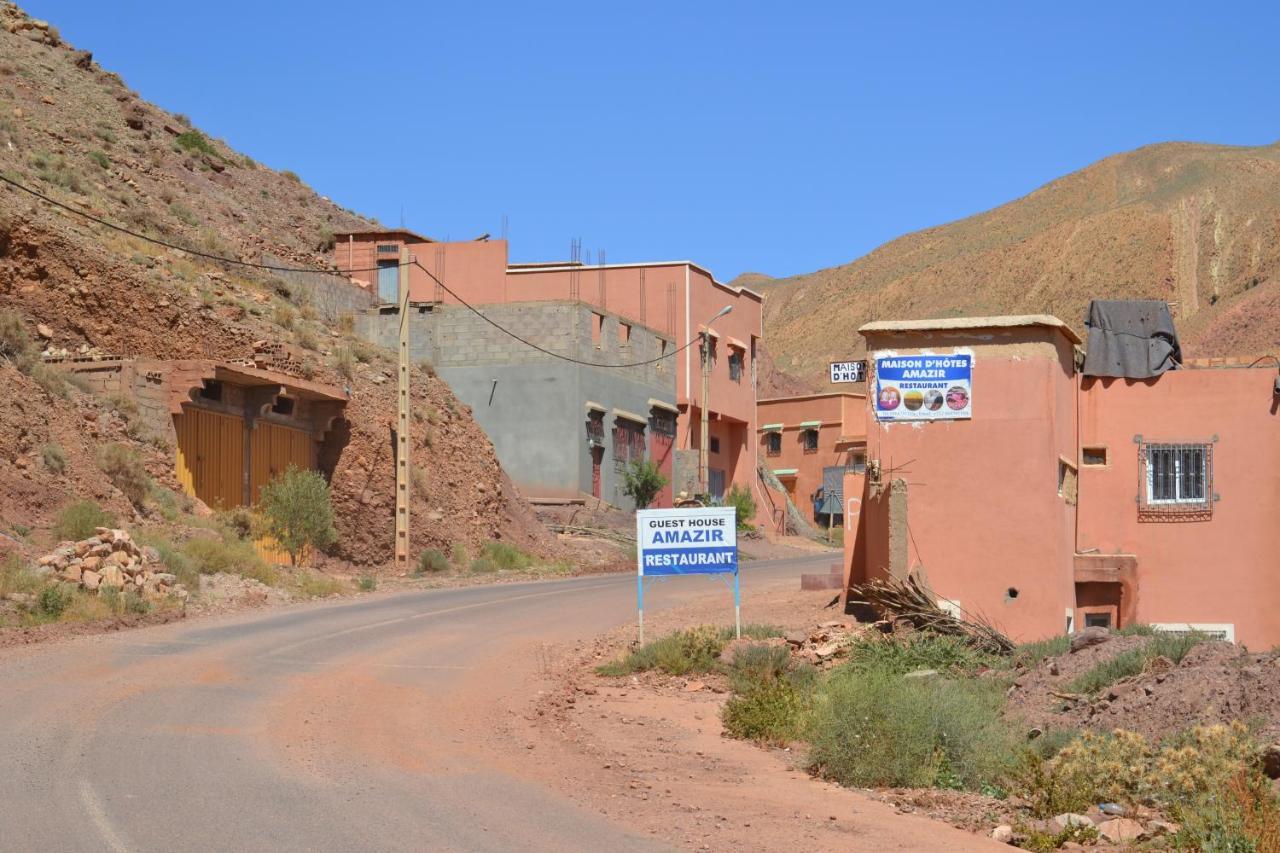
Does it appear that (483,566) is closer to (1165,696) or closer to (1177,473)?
(1177,473)

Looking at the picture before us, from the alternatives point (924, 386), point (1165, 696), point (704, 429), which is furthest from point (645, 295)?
point (1165, 696)

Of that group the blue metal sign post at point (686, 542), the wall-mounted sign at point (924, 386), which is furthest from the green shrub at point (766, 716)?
the wall-mounted sign at point (924, 386)

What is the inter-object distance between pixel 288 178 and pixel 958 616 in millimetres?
59767

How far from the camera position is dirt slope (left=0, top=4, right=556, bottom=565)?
28484 millimetres

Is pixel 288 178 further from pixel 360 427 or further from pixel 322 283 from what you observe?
pixel 360 427

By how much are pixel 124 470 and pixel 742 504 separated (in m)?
33.4

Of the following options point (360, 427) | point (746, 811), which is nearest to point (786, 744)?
point (746, 811)

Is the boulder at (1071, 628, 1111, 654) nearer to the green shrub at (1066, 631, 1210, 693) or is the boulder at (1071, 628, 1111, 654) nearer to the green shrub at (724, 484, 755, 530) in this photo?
the green shrub at (1066, 631, 1210, 693)

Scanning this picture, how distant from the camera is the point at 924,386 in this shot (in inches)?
906

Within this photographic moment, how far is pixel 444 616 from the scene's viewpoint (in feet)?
79.9

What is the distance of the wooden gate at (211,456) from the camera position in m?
31.9

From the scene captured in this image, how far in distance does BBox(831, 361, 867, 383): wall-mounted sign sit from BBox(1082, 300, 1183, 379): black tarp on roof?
→ 12.2ft

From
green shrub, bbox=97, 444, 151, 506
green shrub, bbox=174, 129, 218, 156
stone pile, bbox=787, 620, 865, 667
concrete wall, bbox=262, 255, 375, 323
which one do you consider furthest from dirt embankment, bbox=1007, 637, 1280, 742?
green shrub, bbox=174, 129, 218, 156

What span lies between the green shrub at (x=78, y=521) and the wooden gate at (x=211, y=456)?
5.67 m
